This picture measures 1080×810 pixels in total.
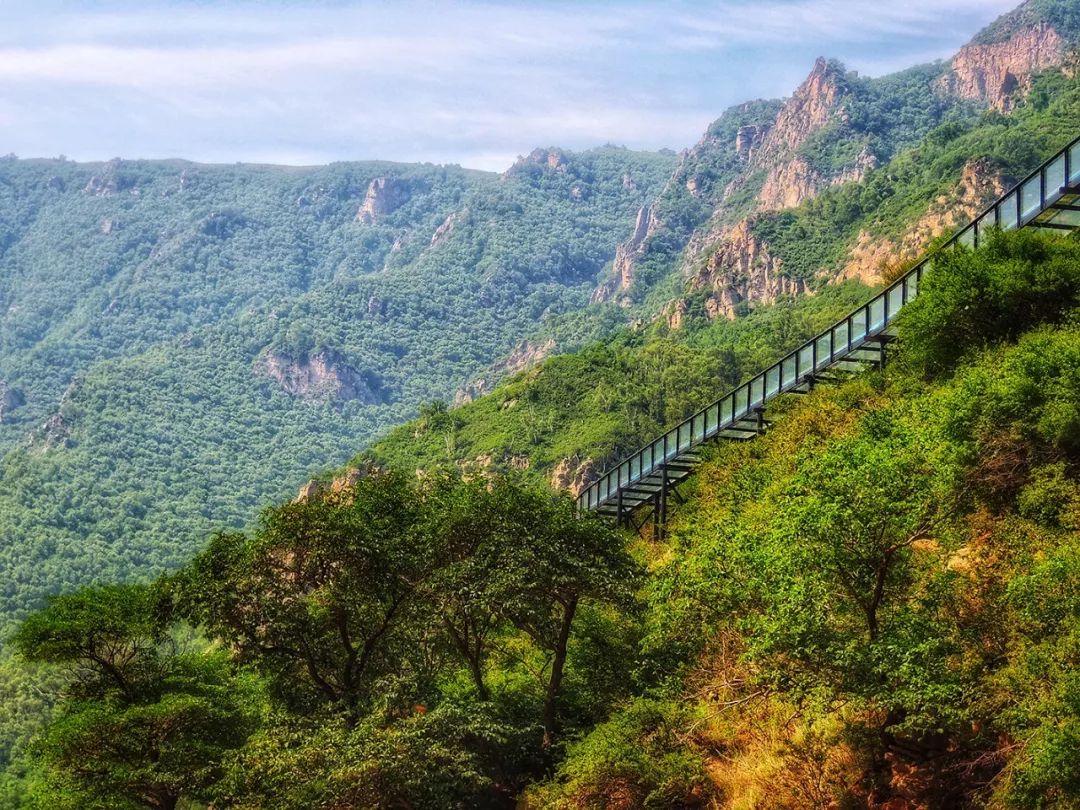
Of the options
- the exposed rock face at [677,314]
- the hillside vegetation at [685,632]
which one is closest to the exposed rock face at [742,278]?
the exposed rock face at [677,314]

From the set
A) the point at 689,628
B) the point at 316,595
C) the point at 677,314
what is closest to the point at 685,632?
the point at 689,628

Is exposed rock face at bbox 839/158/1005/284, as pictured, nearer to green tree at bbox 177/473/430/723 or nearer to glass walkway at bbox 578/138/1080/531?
glass walkway at bbox 578/138/1080/531

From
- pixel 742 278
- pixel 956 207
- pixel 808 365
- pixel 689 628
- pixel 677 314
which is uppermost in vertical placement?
pixel 956 207

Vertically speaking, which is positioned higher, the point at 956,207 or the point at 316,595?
the point at 956,207

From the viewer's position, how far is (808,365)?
1204 inches

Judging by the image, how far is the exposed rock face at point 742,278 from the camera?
449 ft

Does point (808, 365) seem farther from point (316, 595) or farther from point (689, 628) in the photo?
point (316, 595)

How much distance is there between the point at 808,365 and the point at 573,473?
5628 centimetres

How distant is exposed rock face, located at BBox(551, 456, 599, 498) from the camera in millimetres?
85438

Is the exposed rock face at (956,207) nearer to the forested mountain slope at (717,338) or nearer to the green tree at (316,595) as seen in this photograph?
the forested mountain slope at (717,338)

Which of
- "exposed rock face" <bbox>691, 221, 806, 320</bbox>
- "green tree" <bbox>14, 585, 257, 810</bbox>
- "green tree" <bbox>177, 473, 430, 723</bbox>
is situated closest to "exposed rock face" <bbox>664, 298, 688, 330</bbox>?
"exposed rock face" <bbox>691, 221, 806, 320</bbox>

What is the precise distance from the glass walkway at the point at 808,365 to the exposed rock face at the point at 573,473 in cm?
4763

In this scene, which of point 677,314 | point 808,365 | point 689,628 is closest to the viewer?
point 689,628

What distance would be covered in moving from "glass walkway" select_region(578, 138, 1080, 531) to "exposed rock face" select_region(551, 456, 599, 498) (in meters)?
47.6
